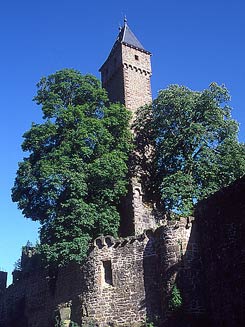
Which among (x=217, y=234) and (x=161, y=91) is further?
(x=161, y=91)

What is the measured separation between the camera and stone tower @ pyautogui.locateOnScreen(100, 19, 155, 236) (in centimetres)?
2894

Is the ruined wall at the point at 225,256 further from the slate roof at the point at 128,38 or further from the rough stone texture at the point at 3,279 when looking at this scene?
the rough stone texture at the point at 3,279

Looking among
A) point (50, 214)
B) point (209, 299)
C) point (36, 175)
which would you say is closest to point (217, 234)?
point (209, 299)

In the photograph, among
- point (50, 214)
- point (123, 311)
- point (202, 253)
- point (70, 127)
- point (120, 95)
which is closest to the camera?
point (202, 253)

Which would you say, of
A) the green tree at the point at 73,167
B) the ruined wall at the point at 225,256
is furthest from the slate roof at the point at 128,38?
the ruined wall at the point at 225,256

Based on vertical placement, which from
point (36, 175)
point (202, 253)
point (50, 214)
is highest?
point (36, 175)

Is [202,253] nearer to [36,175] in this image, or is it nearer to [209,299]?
[209,299]

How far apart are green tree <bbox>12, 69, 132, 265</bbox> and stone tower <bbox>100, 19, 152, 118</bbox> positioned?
9.22 ft

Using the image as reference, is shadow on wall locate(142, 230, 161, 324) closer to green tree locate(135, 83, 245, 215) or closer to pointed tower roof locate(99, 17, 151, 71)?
green tree locate(135, 83, 245, 215)

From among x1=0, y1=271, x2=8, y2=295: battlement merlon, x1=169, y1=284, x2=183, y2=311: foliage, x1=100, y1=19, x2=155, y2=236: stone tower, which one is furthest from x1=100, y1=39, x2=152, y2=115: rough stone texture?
x1=0, y1=271, x2=8, y2=295: battlement merlon

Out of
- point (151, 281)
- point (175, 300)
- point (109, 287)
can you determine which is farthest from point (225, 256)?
point (109, 287)

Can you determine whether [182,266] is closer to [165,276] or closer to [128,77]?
[165,276]

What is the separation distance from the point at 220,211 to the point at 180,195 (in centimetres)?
605

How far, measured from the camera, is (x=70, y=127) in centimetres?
2836
